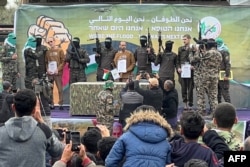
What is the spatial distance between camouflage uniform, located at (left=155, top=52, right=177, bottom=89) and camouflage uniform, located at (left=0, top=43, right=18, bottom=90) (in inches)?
133

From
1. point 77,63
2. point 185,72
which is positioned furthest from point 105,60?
point 185,72

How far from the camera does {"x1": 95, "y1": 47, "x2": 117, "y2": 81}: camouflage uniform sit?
40.7 feet

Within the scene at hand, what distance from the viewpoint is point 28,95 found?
4.03 m

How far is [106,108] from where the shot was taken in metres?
9.38

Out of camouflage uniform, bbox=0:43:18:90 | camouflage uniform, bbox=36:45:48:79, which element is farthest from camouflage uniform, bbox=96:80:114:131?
camouflage uniform, bbox=0:43:18:90

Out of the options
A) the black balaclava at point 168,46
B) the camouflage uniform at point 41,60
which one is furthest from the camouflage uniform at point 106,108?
the camouflage uniform at point 41,60

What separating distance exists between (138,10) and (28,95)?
8.96m

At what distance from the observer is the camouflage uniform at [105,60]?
1239 cm

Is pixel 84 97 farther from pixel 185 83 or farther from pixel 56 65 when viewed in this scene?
pixel 185 83

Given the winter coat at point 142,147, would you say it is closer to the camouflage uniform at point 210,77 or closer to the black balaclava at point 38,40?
the camouflage uniform at point 210,77

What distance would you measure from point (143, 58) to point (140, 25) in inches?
37.7

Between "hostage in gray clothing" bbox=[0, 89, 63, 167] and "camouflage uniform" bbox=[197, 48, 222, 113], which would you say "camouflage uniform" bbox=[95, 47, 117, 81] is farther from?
"hostage in gray clothing" bbox=[0, 89, 63, 167]

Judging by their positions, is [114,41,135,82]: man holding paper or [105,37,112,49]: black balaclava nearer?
[114,41,135,82]: man holding paper

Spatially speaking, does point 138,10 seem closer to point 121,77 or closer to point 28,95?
point 121,77
